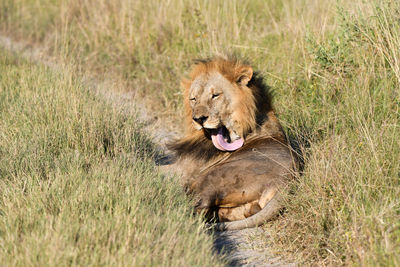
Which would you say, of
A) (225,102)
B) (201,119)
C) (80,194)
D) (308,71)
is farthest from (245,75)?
(80,194)

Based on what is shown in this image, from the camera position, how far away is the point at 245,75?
14.1 feet

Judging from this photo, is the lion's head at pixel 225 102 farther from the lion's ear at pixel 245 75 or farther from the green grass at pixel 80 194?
the green grass at pixel 80 194

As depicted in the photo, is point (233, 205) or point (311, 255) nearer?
point (311, 255)

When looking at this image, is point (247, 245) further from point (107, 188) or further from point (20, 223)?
point (20, 223)

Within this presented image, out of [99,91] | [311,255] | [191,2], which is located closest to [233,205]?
[311,255]

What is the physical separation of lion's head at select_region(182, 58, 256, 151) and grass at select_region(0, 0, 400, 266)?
1.43 feet

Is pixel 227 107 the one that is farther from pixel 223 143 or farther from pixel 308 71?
pixel 308 71

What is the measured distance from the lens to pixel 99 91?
572 cm

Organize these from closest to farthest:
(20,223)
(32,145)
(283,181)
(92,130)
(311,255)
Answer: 1. (20,223)
2. (311,255)
3. (283,181)
4. (32,145)
5. (92,130)

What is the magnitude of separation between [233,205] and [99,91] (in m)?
2.45

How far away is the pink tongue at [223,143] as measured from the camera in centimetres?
427

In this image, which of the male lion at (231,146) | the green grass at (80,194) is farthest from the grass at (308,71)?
the green grass at (80,194)

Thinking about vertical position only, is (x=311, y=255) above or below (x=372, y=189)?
below

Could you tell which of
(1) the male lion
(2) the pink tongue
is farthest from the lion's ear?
(2) the pink tongue
